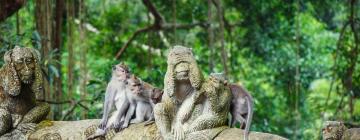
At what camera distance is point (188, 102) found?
22.2 ft

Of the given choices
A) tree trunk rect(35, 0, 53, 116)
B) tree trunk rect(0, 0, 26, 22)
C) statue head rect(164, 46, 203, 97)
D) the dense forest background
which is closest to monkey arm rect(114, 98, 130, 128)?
statue head rect(164, 46, 203, 97)

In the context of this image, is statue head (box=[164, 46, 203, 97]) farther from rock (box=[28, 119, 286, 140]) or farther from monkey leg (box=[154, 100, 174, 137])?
rock (box=[28, 119, 286, 140])

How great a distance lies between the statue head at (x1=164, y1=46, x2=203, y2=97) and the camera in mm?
6703

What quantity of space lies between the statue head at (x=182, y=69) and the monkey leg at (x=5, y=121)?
63.0 inches

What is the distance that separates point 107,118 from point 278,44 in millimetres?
6762

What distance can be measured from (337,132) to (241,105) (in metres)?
1.07

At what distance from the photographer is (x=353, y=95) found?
11289 millimetres

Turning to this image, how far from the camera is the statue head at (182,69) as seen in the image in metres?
6.70

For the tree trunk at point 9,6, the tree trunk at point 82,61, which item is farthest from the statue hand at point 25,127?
the tree trunk at point 82,61

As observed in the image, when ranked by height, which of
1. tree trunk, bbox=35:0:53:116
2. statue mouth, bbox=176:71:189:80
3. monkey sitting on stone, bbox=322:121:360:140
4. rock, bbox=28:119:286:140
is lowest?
rock, bbox=28:119:286:140

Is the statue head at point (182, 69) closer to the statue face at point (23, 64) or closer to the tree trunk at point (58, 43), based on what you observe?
the statue face at point (23, 64)

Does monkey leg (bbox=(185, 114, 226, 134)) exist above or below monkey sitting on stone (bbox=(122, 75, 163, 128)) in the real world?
below

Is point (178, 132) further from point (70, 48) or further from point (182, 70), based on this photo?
point (70, 48)

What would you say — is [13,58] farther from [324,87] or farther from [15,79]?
[324,87]
